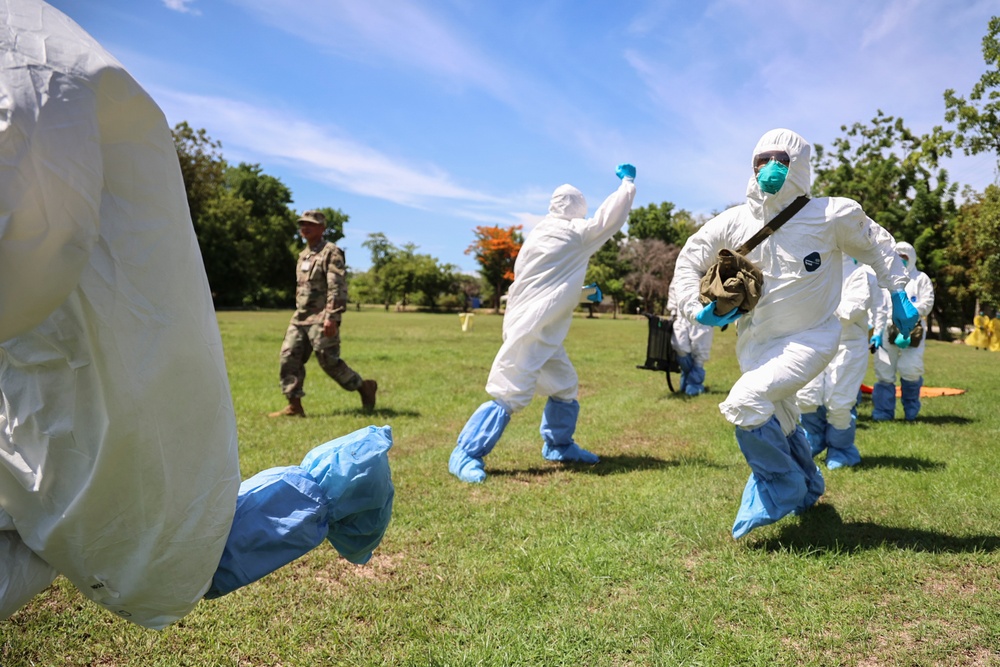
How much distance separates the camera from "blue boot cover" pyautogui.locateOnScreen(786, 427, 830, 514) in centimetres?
425

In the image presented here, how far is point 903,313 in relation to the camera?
438 centimetres

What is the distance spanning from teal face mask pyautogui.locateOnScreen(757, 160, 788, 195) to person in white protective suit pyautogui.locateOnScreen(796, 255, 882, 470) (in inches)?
92.9

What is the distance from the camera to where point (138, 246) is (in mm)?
1521

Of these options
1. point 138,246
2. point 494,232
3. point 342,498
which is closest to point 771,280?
point 342,498

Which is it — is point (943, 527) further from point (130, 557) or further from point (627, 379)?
point (627, 379)

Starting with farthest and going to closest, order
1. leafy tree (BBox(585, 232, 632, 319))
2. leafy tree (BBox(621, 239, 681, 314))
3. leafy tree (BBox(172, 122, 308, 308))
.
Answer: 1. leafy tree (BBox(621, 239, 681, 314))
2. leafy tree (BBox(585, 232, 632, 319))
3. leafy tree (BBox(172, 122, 308, 308))

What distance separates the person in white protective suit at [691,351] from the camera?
416 inches

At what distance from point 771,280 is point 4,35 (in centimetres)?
378

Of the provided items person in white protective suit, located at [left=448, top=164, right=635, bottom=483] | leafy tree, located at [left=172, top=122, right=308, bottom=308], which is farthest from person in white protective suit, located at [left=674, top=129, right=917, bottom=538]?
leafy tree, located at [left=172, top=122, right=308, bottom=308]

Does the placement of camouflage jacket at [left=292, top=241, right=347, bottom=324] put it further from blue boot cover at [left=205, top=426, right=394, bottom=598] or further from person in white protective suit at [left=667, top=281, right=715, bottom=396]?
blue boot cover at [left=205, top=426, right=394, bottom=598]

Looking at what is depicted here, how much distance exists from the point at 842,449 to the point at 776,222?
286cm

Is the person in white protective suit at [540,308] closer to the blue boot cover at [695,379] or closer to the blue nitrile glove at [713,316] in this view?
the blue nitrile glove at [713,316]

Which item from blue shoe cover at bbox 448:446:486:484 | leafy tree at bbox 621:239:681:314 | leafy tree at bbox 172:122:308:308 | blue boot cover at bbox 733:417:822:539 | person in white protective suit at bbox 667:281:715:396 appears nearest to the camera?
blue boot cover at bbox 733:417:822:539

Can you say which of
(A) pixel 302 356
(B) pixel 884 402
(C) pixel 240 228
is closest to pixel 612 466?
(A) pixel 302 356
